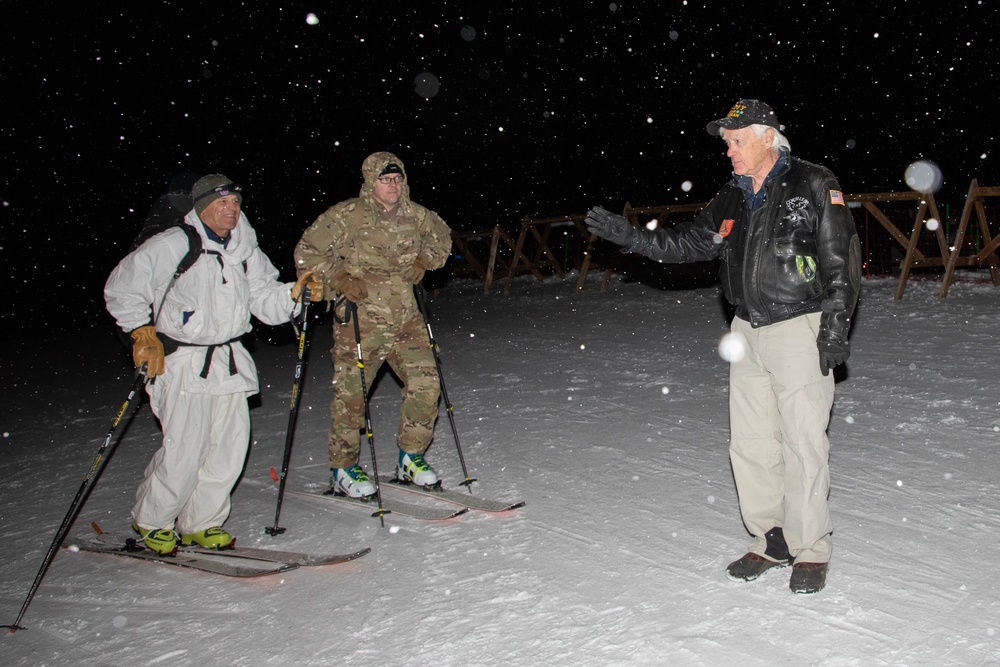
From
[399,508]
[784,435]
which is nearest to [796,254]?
[784,435]

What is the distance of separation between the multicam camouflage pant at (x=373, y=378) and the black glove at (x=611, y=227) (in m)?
1.69

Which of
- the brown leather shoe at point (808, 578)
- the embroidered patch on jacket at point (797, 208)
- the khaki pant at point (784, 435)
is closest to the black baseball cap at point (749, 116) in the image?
the embroidered patch on jacket at point (797, 208)

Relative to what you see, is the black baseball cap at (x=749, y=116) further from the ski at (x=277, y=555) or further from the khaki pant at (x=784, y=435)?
the ski at (x=277, y=555)

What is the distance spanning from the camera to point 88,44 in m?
27.4

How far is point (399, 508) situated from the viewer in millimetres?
4781

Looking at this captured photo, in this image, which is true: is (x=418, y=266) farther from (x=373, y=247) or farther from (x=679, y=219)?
(x=679, y=219)

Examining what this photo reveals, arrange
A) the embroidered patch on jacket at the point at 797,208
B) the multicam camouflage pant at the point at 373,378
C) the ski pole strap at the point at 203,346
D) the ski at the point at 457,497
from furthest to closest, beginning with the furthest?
the multicam camouflage pant at the point at 373,378, the ski at the point at 457,497, the ski pole strap at the point at 203,346, the embroidered patch on jacket at the point at 797,208

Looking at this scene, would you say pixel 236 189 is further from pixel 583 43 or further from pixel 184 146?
pixel 583 43

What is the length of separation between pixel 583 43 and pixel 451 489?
31.9 m

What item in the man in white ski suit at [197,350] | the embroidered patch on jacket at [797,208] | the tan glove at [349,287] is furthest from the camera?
the tan glove at [349,287]

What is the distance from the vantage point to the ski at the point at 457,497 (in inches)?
185

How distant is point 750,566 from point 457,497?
186 cm

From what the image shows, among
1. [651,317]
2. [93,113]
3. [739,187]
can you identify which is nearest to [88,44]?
[93,113]

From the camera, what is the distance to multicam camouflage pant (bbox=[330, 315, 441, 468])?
504 centimetres
